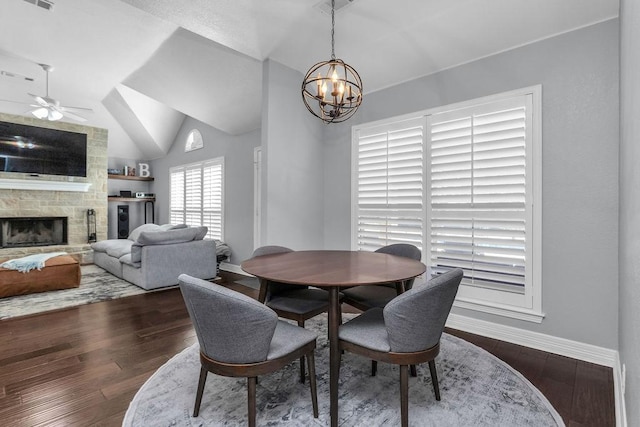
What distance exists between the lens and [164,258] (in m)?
4.34

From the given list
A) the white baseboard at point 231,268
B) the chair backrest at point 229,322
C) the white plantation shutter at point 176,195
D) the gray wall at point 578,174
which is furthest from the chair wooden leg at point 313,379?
the white plantation shutter at point 176,195

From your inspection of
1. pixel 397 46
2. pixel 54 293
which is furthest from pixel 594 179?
A: pixel 54 293

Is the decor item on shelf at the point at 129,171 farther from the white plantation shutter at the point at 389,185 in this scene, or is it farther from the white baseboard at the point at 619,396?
the white baseboard at the point at 619,396

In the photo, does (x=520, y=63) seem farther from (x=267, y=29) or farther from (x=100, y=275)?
(x=100, y=275)

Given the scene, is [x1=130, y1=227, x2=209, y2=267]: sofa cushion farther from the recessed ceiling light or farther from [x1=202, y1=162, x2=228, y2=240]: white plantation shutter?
the recessed ceiling light

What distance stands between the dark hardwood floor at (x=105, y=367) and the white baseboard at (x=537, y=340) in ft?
0.21

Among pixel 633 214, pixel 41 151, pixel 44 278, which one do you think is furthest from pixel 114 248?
pixel 633 214

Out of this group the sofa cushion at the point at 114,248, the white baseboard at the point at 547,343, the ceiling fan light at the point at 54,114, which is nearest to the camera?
the white baseboard at the point at 547,343

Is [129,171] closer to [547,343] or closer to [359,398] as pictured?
[359,398]

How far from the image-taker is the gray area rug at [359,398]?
1687 millimetres

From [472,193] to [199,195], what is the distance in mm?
5126

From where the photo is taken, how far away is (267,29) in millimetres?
2949

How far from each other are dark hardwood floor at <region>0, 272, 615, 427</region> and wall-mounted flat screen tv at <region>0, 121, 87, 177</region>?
4205mm

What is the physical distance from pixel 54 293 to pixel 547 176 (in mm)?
5646
